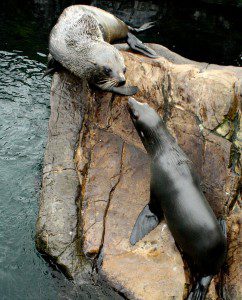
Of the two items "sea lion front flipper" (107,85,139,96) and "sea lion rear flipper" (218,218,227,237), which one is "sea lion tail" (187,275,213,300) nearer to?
"sea lion rear flipper" (218,218,227,237)

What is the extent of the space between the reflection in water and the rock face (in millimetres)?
281

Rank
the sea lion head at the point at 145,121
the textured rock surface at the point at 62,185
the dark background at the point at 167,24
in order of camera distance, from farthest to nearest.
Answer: the dark background at the point at 167,24 → the sea lion head at the point at 145,121 → the textured rock surface at the point at 62,185

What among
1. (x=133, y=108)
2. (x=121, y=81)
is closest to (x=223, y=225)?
(x=133, y=108)

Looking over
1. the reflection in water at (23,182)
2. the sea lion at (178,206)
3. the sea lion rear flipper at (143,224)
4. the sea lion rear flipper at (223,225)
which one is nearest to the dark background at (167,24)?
the reflection in water at (23,182)

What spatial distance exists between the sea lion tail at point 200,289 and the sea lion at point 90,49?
2.80 meters

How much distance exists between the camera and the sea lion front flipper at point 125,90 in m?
6.68

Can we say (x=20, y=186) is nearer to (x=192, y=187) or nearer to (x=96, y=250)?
(x=96, y=250)

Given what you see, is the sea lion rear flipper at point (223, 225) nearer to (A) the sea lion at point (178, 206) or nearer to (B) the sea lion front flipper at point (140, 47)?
(A) the sea lion at point (178, 206)

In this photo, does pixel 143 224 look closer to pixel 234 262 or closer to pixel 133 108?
pixel 234 262

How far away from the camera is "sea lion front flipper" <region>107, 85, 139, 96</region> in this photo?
668 cm

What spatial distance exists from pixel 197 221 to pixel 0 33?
30.3 feet

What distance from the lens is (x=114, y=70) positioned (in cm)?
716

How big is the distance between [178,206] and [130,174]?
118cm

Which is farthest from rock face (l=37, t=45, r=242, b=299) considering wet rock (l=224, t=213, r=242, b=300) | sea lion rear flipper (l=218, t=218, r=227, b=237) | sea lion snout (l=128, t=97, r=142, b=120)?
sea lion snout (l=128, t=97, r=142, b=120)
